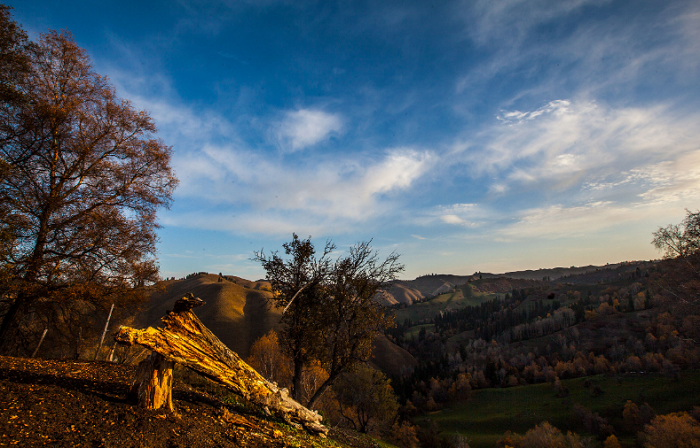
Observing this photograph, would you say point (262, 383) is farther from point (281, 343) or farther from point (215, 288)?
point (215, 288)

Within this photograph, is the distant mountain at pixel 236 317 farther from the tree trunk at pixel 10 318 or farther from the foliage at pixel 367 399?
the tree trunk at pixel 10 318

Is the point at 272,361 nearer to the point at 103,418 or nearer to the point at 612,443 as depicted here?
the point at 103,418

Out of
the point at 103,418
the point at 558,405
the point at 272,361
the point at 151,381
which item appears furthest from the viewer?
the point at 558,405

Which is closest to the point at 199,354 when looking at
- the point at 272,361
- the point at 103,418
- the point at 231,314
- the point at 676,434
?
the point at 103,418

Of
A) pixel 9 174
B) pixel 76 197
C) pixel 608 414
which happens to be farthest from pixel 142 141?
pixel 608 414

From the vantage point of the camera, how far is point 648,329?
161 metres

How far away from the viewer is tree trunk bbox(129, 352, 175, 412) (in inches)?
269

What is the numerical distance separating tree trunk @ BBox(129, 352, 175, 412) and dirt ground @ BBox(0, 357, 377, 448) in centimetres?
24

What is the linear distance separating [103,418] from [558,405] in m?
155

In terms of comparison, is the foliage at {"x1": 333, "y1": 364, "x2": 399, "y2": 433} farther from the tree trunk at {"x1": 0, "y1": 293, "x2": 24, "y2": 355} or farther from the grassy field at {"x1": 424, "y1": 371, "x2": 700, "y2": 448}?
the grassy field at {"x1": 424, "y1": 371, "x2": 700, "y2": 448}

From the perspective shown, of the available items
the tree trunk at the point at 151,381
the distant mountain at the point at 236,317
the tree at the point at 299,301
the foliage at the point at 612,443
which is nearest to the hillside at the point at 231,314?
the distant mountain at the point at 236,317

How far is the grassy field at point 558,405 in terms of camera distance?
9969 centimetres

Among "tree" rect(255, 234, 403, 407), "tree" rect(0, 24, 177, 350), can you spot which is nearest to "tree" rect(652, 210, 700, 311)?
"tree" rect(255, 234, 403, 407)

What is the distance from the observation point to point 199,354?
295 inches
